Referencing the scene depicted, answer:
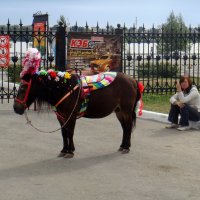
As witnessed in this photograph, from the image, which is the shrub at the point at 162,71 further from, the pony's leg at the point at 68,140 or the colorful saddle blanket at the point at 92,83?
the pony's leg at the point at 68,140

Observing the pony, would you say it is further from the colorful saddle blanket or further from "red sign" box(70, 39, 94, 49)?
"red sign" box(70, 39, 94, 49)

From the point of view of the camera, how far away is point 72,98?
7406 millimetres

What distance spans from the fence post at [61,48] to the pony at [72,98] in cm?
473

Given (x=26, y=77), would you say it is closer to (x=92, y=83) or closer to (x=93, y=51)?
(x=92, y=83)

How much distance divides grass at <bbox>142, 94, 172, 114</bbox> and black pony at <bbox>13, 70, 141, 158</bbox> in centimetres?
417

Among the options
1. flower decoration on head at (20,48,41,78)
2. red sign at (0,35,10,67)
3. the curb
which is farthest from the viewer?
red sign at (0,35,10,67)

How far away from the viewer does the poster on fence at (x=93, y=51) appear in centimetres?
1286

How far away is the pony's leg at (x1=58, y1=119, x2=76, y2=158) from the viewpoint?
24.3 feet

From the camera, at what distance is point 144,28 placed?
46.9ft

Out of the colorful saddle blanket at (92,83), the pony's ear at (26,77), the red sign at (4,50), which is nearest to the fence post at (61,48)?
the red sign at (4,50)

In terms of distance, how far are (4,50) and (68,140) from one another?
600cm

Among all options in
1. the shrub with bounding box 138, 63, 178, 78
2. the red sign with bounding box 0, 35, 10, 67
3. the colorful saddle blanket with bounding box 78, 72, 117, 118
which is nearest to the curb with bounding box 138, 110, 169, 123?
the shrub with bounding box 138, 63, 178, 78

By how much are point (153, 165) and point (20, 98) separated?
2.18 m

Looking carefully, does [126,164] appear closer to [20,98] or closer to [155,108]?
[20,98]
